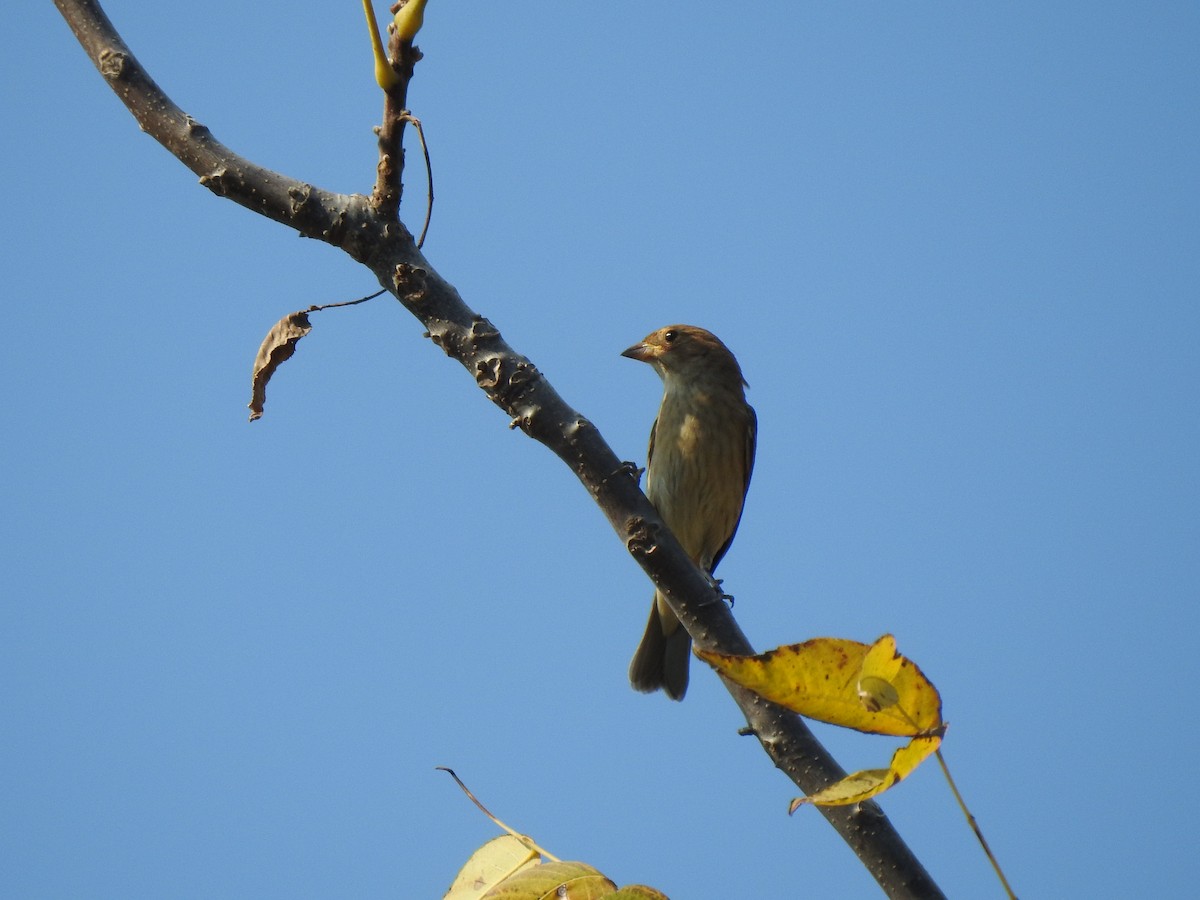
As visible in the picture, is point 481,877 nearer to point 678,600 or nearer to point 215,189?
point 678,600

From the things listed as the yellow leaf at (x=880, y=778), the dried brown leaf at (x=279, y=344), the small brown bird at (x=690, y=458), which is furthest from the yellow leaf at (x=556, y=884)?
the small brown bird at (x=690, y=458)

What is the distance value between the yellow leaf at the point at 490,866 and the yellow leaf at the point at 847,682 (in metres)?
0.90

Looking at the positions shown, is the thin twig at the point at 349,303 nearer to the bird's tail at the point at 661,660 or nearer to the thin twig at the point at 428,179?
the thin twig at the point at 428,179

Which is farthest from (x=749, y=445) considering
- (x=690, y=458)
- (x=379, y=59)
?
(x=379, y=59)

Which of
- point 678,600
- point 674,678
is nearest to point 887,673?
point 678,600

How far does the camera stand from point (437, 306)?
8.32ft

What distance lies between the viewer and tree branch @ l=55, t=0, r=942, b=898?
249 cm

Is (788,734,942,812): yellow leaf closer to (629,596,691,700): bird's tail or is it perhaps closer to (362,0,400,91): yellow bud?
(362,0,400,91): yellow bud

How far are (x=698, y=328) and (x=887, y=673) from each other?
250 inches

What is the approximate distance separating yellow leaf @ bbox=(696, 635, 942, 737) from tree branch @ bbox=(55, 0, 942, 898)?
104 cm

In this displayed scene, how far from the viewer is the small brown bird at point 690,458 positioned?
23.3 ft

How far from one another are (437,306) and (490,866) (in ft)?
3.93

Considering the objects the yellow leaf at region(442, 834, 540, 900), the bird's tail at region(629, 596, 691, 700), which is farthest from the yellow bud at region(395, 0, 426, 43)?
the bird's tail at region(629, 596, 691, 700)

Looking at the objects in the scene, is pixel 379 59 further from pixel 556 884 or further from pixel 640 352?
pixel 640 352
